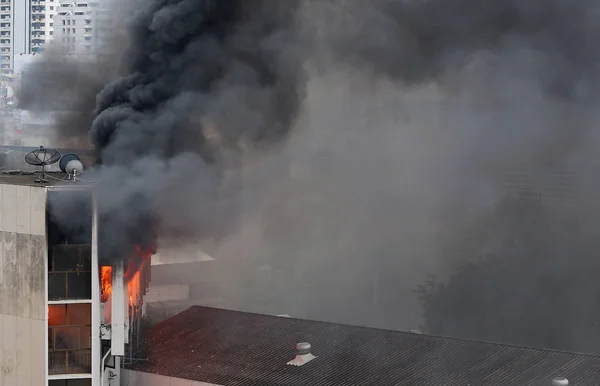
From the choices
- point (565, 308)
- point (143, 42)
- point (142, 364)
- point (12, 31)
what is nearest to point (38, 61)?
point (143, 42)

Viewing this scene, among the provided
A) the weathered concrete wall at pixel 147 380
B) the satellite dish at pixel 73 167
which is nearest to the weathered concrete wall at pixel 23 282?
the satellite dish at pixel 73 167

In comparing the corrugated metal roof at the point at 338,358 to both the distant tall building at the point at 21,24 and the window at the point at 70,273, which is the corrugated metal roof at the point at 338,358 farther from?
the distant tall building at the point at 21,24

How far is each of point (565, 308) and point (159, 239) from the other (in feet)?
48.8

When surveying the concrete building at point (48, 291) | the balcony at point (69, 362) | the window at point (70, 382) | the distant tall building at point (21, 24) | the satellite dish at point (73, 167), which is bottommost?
the window at point (70, 382)

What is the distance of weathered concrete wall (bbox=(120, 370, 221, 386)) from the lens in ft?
59.4

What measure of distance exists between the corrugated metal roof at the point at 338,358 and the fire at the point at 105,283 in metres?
2.52

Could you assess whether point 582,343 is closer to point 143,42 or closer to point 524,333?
point 524,333

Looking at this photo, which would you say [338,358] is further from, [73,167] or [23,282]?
[73,167]

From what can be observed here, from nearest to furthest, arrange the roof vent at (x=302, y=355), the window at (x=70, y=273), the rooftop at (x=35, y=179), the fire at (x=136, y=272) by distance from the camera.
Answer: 1. the window at (x=70, y=273)
2. the rooftop at (x=35, y=179)
3. the fire at (x=136, y=272)
4. the roof vent at (x=302, y=355)

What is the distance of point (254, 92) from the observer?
19656 millimetres

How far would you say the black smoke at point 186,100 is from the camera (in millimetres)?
17578

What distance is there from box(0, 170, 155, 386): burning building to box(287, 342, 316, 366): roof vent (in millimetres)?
4178

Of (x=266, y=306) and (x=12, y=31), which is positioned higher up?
(x=12, y=31)

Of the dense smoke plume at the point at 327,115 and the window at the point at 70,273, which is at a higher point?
the dense smoke plume at the point at 327,115
